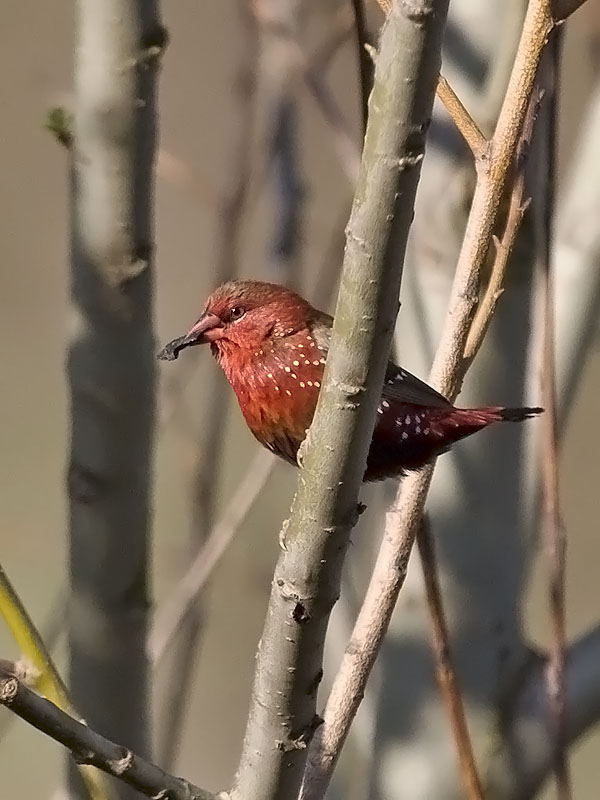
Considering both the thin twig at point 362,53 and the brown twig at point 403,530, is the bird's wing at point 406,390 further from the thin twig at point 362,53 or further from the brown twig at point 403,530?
the thin twig at point 362,53

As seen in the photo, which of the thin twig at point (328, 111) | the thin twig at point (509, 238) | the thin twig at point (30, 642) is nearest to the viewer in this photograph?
the thin twig at point (30, 642)

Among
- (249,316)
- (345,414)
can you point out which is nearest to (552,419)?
(249,316)

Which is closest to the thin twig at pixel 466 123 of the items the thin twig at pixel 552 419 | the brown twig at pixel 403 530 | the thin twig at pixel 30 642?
the brown twig at pixel 403 530

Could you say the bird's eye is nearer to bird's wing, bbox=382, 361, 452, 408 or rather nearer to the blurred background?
bird's wing, bbox=382, 361, 452, 408

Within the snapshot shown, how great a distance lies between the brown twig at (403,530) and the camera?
2.40 ft

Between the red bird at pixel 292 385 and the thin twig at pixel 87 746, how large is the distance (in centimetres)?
36

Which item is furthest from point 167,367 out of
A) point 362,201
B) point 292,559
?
point 362,201

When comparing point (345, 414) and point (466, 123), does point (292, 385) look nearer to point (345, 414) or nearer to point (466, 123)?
point (466, 123)

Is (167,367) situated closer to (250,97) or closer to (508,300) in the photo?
(250,97)

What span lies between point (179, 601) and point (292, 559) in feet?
2.46

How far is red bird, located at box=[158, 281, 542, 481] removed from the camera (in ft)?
3.06

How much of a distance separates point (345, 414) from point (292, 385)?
16.8 inches

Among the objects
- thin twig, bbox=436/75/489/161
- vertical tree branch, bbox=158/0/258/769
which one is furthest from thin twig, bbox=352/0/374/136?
vertical tree branch, bbox=158/0/258/769

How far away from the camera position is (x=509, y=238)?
77cm
